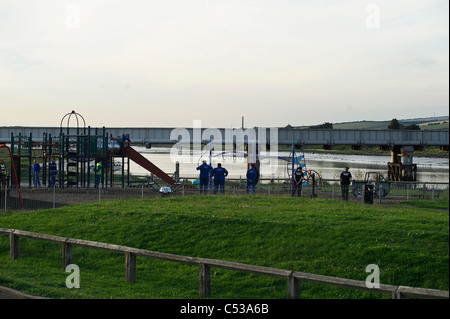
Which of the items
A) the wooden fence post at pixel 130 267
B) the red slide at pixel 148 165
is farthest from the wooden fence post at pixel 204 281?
Answer: the red slide at pixel 148 165

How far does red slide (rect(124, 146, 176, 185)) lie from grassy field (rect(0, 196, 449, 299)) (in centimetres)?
2070

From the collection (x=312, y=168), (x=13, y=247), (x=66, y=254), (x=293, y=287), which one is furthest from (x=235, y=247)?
(x=312, y=168)

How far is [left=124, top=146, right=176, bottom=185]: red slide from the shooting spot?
40.3 m

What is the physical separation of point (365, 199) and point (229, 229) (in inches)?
415

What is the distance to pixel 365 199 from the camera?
80.2 feet

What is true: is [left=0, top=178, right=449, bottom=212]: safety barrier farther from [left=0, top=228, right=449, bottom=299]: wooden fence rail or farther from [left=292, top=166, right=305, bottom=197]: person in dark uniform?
[left=0, top=228, right=449, bottom=299]: wooden fence rail

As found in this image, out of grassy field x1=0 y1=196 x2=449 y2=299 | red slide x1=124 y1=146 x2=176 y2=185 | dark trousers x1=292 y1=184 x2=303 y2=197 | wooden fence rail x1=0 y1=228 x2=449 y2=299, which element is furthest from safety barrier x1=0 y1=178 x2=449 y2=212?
wooden fence rail x1=0 y1=228 x2=449 y2=299

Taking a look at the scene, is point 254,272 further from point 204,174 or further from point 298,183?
point 204,174

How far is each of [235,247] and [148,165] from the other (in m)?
26.4

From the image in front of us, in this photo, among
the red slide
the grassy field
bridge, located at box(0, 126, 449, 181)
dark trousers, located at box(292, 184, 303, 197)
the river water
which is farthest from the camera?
the river water

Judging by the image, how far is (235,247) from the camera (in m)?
14.5

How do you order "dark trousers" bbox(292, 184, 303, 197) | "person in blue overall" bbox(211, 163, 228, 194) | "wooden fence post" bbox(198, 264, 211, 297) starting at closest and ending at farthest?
1. "wooden fence post" bbox(198, 264, 211, 297)
2. "dark trousers" bbox(292, 184, 303, 197)
3. "person in blue overall" bbox(211, 163, 228, 194)

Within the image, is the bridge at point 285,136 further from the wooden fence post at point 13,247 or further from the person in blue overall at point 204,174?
the wooden fence post at point 13,247
